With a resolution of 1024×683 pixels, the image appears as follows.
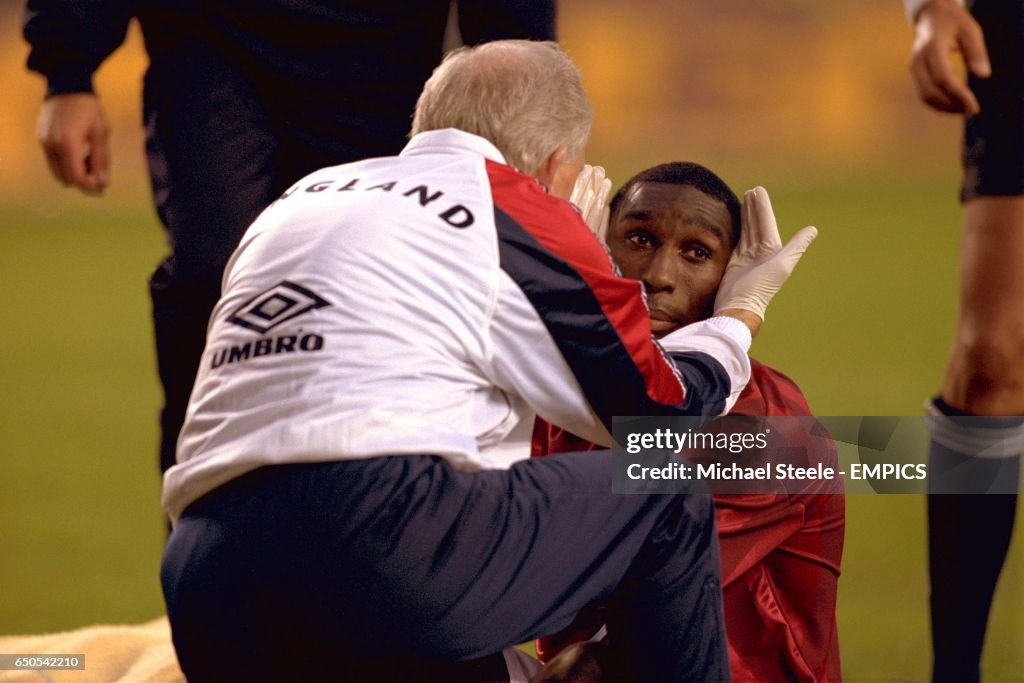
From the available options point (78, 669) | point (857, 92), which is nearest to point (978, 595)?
point (78, 669)

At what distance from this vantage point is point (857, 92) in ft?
36.7

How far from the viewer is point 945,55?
1.85m

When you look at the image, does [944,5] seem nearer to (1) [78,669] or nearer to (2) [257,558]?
(2) [257,558]

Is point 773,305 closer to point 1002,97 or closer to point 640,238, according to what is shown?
point 1002,97

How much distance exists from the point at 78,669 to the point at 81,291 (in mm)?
6388

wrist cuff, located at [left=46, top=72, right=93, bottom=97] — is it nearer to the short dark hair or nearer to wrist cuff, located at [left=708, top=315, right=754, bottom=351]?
the short dark hair

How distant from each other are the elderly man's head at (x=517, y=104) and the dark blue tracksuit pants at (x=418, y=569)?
434 millimetres

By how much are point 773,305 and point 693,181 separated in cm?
516

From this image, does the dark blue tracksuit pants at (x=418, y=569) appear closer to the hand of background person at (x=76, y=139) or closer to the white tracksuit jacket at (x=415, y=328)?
the white tracksuit jacket at (x=415, y=328)

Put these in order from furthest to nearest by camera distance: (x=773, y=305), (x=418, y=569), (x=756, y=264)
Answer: (x=773, y=305), (x=756, y=264), (x=418, y=569)

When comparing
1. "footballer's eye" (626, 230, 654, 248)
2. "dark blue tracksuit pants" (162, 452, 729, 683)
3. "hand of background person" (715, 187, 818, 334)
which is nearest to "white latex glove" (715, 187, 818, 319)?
"hand of background person" (715, 187, 818, 334)

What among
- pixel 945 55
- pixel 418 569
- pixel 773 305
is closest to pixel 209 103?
pixel 418 569

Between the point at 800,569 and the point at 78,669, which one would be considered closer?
the point at 800,569

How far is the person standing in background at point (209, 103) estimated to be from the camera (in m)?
2.26
